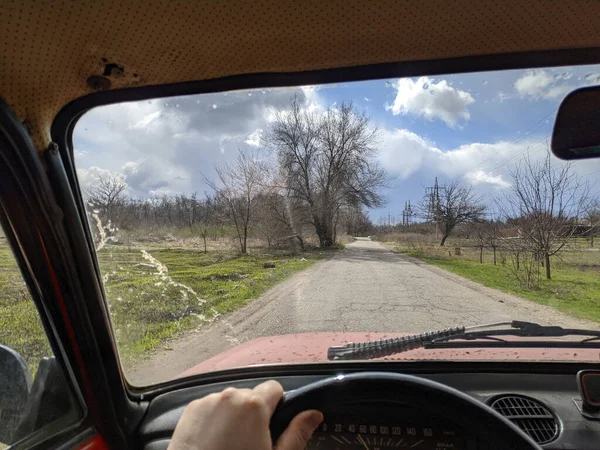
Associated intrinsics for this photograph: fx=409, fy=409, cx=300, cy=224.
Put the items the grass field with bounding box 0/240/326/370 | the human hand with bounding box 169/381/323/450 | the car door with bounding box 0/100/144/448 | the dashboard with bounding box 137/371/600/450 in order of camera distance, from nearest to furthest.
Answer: the human hand with bounding box 169/381/323/450
the dashboard with bounding box 137/371/600/450
the car door with bounding box 0/100/144/448
the grass field with bounding box 0/240/326/370

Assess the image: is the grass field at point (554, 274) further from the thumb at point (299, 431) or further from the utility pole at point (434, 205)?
the thumb at point (299, 431)

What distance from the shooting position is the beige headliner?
59.7 inches

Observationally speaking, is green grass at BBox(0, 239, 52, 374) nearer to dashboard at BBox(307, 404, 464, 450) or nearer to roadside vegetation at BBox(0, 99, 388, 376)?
roadside vegetation at BBox(0, 99, 388, 376)

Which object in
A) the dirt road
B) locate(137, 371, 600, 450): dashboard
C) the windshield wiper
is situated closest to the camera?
locate(137, 371, 600, 450): dashboard

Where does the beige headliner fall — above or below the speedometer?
above

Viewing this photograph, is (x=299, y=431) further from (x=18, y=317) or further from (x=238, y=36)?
(x=238, y=36)

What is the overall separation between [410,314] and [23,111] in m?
2.66

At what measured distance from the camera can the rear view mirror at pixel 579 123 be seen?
1745 mm

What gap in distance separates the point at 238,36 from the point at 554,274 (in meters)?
2.34


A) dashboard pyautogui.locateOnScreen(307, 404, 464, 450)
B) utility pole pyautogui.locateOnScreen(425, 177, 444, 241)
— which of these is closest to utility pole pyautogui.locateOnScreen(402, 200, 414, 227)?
utility pole pyautogui.locateOnScreen(425, 177, 444, 241)

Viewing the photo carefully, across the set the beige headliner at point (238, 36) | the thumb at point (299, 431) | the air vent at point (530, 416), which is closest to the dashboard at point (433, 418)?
the air vent at point (530, 416)

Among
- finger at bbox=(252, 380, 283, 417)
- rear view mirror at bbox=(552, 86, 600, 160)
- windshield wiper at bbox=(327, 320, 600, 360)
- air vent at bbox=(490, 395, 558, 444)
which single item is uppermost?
rear view mirror at bbox=(552, 86, 600, 160)

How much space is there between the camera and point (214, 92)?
2.08 metres

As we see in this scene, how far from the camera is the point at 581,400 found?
1.96 m
